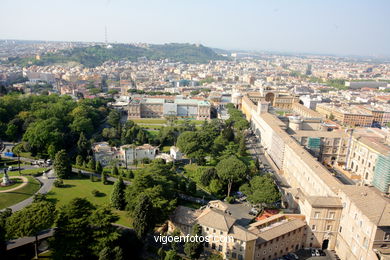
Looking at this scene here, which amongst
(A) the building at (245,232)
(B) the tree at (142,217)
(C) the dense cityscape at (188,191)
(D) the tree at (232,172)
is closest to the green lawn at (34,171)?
(C) the dense cityscape at (188,191)

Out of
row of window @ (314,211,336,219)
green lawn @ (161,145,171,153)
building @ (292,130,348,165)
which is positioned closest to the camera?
row of window @ (314,211,336,219)

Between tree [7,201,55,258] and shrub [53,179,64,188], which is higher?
tree [7,201,55,258]

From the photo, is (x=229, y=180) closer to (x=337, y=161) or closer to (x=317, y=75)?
(x=337, y=161)

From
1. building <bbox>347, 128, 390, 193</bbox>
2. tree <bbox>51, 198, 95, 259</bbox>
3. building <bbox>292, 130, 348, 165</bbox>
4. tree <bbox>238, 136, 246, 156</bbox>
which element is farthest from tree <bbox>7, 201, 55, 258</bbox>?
building <bbox>292, 130, 348, 165</bbox>

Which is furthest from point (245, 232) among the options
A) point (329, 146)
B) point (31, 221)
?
point (329, 146)

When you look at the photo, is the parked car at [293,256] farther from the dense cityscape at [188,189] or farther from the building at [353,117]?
the building at [353,117]

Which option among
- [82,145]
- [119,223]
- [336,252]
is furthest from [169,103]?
[336,252]

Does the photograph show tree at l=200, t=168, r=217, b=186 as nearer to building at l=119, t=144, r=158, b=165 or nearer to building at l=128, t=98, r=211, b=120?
building at l=119, t=144, r=158, b=165
